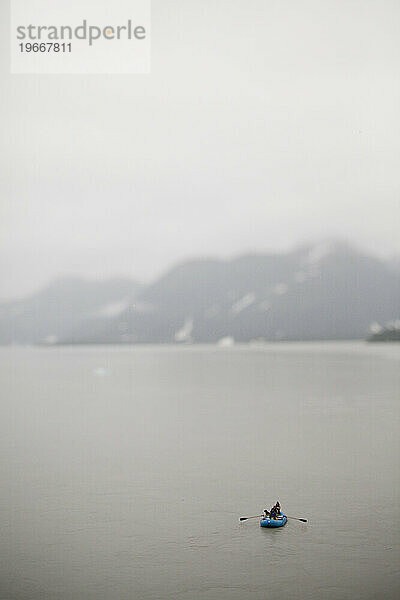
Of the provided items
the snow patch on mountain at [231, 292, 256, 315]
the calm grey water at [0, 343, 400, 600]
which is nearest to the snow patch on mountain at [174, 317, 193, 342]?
the snow patch on mountain at [231, 292, 256, 315]

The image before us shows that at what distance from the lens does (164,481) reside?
846 cm

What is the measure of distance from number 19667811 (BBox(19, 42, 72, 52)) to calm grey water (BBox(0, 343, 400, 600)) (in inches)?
191

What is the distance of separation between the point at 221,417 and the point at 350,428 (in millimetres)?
3267

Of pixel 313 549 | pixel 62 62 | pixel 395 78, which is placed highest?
pixel 395 78

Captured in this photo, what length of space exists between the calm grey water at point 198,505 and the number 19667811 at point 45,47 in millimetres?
4841

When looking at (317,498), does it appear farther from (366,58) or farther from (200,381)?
(200,381)

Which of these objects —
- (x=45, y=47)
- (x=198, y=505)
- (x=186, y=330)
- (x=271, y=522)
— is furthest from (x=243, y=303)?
(x=271, y=522)

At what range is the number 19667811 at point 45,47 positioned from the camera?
8248mm

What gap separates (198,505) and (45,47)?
5350mm

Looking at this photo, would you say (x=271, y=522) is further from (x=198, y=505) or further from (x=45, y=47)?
(x=45, y=47)

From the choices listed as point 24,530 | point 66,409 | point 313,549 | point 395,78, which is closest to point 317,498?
point 313,549

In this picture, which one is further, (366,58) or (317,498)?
(366,58)

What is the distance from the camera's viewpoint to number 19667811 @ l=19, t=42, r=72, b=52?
27.1 ft

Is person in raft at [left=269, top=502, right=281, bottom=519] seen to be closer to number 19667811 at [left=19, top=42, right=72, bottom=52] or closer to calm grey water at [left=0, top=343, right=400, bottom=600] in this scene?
calm grey water at [left=0, top=343, right=400, bottom=600]
